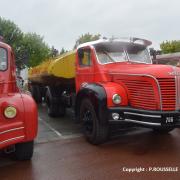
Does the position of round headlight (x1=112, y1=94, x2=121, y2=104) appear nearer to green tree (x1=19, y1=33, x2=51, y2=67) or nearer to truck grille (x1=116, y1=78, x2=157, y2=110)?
truck grille (x1=116, y1=78, x2=157, y2=110)

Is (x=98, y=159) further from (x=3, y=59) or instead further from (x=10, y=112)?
(x=3, y=59)

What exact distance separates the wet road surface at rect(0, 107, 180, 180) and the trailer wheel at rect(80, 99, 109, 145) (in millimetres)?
163

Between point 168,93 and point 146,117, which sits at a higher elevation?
point 168,93

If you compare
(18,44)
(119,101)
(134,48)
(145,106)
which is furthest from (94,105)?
(18,44)

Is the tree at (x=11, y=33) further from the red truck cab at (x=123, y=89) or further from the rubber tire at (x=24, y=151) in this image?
the rubber tire at (x=24, y=151)

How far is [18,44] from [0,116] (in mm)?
29129

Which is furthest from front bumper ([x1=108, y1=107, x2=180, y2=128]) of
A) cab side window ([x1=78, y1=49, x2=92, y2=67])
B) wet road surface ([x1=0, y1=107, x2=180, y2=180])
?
cab side window ([x1=78, y1=49, x2=92, y2=67])

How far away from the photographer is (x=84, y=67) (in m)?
7.88

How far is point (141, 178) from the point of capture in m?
4.86

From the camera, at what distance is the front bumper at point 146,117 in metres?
5.83

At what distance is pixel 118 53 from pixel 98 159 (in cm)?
276

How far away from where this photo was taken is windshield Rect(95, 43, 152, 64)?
24.5 feet

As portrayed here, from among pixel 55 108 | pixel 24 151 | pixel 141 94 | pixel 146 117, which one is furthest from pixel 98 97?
pixel 55 108

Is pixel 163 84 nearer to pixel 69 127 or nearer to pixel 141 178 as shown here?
pixel 141 178
